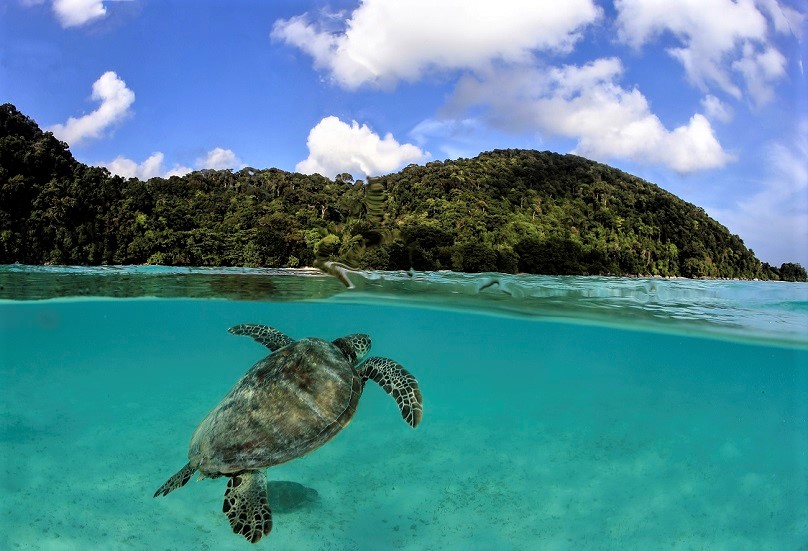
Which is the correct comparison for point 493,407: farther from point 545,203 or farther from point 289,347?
point 545,203

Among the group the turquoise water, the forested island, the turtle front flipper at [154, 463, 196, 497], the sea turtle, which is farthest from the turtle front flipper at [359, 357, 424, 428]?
the forested island

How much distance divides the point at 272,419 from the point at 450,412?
34.9ft

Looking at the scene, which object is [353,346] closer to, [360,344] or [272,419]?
[360,344]

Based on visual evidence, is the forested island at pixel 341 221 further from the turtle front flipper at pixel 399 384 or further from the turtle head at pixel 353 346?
the turtle front flipper at pixel 399 384

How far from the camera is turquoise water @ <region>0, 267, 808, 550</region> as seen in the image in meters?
5.96

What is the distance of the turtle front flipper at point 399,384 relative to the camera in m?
4.15

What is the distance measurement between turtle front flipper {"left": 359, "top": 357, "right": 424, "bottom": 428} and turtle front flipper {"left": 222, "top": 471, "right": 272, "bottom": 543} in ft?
4.34

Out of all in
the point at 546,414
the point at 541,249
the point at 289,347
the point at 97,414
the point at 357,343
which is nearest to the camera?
the point at 289,347

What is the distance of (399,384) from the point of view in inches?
177

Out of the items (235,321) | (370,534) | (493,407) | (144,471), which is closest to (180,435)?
(144,471)

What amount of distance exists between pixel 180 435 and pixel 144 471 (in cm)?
224

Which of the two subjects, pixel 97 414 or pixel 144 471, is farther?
pixel 97 414

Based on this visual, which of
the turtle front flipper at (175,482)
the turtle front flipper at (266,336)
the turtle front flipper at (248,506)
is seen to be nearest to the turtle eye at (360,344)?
the turtle front flipper at (266,336)

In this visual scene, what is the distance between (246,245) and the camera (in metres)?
20.5
